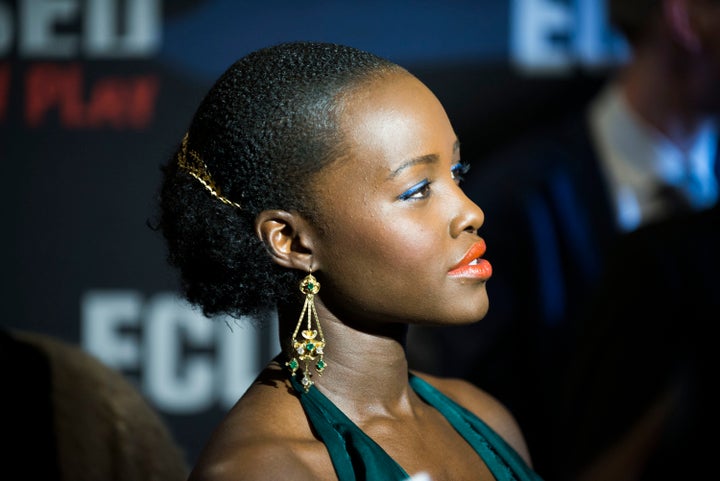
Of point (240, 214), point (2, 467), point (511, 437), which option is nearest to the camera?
point (240, 214)

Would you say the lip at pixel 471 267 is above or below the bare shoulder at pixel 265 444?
above

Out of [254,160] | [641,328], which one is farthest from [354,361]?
[641,328]

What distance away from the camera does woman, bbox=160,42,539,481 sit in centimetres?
122

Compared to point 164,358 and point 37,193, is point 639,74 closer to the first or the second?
point 164,358

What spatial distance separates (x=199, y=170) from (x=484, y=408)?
1.77ft

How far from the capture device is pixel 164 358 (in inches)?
110

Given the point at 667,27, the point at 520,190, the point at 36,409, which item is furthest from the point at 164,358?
the point at 667,27

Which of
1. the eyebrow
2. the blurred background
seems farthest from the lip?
→ the blurred background

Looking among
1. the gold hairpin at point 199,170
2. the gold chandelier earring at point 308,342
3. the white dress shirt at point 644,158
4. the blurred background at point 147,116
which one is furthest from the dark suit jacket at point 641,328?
the gold hairpin at point 199,170

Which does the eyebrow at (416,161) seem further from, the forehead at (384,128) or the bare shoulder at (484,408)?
the bare shoulder at (484,408)

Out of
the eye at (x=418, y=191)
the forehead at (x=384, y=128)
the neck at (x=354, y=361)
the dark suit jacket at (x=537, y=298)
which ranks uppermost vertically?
the forehead at (x=384, y=128)

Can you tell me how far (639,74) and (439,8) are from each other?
0.54 metres

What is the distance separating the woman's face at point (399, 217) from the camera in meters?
1.22

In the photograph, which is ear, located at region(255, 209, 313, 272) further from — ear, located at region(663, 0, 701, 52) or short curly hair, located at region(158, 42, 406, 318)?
ear, located at region(663, 0, 701, 52)
